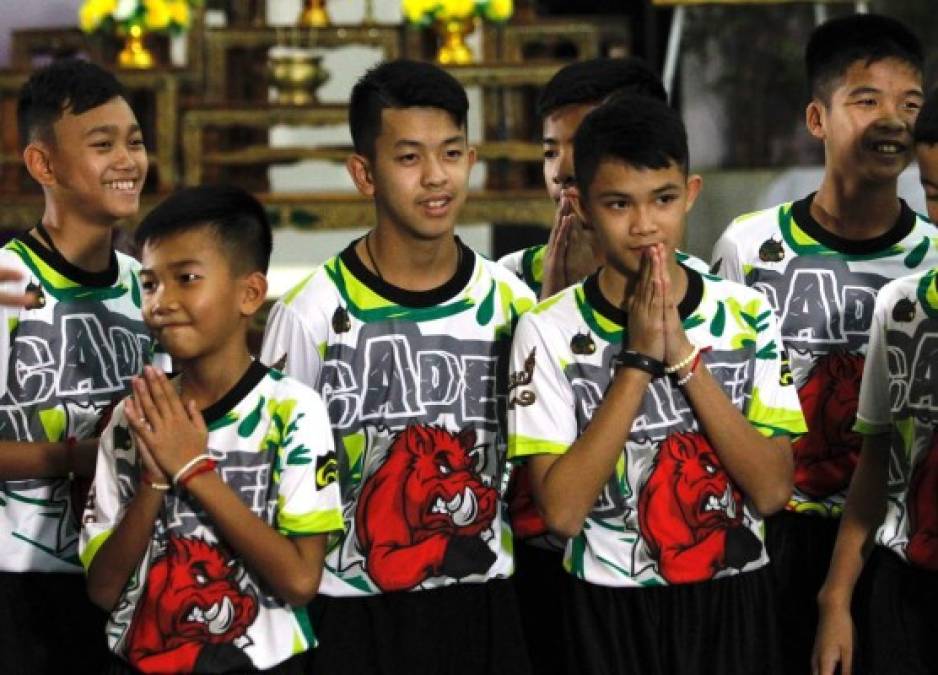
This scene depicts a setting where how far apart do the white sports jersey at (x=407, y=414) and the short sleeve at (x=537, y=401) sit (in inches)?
7.5

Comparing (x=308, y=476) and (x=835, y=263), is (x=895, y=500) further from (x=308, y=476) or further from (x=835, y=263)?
(x=308, y=476)

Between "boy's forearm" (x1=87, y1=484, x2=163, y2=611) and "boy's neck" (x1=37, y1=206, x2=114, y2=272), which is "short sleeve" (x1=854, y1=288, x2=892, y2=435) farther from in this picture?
"boy's neck" (x1=37, y1=206, x2=114, y2=272)

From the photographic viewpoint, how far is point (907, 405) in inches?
115

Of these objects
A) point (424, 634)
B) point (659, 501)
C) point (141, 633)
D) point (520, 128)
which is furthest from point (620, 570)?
point (520, 128)

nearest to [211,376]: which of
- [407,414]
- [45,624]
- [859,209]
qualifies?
[407,414]

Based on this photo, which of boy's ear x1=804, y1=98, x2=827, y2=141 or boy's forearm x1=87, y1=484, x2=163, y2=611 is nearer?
boy's forearm x1=87, y1=484, x2=163, y2=611

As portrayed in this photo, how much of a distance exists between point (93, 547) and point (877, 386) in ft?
4.25

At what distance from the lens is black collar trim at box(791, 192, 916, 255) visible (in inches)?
130

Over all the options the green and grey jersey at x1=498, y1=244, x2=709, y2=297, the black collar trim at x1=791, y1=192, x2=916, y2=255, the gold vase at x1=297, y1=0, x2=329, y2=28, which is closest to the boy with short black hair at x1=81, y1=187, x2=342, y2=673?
the green and grey jersey at x1=498, y1=244, x2=709, y2=297

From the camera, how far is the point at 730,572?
2.84 meters

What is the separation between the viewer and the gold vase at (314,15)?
25.7 feet

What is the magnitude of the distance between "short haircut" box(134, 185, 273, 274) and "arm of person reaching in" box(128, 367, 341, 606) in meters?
0.25

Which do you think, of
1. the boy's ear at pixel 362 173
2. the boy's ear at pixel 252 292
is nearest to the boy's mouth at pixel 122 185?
the boy's ear at pixel 362 173

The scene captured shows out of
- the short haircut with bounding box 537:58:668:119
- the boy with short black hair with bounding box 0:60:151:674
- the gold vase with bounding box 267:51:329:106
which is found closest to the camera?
the boy with short black hair with bounding box 0:60:151:674
